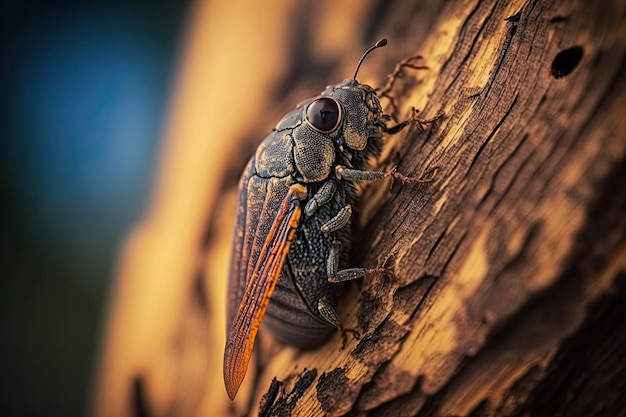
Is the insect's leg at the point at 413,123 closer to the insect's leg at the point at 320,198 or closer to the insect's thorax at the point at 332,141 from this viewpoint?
the insect's thorax at the point at 332,141

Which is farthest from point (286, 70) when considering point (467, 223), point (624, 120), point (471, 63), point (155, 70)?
point (624, 120)

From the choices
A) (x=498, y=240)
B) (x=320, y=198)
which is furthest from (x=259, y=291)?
(x=498, y=240)

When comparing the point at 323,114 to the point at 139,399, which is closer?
the point at 323,114

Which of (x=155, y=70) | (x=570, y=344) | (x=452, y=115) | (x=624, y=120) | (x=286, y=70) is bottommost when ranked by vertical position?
(x=570, y=344)

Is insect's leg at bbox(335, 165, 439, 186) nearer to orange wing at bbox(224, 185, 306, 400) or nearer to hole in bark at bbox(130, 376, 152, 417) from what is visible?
orange wing at bbox(224, 185, 306, 400)

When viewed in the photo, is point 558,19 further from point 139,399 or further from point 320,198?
point 139,399

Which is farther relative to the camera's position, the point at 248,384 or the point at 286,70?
the point at 286,70

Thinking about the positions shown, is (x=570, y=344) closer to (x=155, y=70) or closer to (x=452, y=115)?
(x=452, y=115)
